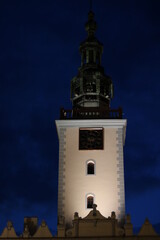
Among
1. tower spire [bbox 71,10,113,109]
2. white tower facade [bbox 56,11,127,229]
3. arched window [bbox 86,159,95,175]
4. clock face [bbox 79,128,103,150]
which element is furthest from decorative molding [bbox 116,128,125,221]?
tower spire [bbox 71,10,113,109]

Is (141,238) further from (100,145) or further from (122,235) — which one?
(100,145)

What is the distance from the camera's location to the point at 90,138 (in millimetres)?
29516

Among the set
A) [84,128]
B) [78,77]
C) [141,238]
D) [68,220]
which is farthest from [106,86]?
[141,238]

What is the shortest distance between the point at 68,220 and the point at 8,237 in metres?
4.15

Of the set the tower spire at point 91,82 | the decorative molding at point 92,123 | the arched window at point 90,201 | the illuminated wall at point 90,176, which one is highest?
the tower spire at point 91,82

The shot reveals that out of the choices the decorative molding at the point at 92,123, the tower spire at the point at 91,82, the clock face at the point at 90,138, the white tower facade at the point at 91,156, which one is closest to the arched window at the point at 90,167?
the white tower facade at the point at 91,156

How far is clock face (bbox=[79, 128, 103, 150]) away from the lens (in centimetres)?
2930

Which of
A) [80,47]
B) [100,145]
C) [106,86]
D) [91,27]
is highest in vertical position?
[91,27]

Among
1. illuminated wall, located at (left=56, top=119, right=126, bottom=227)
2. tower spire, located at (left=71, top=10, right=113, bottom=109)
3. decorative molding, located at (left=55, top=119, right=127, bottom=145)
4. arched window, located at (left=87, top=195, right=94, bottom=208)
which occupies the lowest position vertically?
arched window, located at (left=87, top=195, right=94, bottom=208)

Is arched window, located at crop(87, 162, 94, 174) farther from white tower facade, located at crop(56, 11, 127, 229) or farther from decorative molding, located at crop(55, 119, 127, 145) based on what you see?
decorative molding, located at crop(55, 119, 127, 145)

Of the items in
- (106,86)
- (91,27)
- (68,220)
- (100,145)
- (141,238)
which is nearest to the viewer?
(141,238)

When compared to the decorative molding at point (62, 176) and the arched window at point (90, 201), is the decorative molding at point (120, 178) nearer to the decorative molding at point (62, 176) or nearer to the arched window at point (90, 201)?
the arched window at point (90, 201)

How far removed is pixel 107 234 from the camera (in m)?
24.3

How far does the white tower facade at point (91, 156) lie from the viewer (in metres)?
27.7
